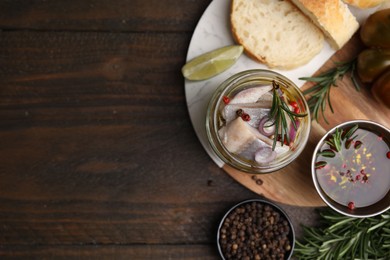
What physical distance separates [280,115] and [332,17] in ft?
1.05

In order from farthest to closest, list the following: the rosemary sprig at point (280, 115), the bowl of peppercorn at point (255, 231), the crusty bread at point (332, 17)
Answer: the bowl of peppercorn at point (255, 231), the crusty bread at point (332, 17), the rosemary sprig at point (280, 115)

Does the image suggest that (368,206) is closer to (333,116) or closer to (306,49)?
(333,116)

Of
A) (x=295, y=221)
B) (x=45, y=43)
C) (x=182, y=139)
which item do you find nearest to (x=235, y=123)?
(x=182, y=139)

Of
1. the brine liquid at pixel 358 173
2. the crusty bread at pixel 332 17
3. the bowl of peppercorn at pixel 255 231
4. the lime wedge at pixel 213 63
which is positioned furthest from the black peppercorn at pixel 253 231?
the crusty bread at pixel 332 17

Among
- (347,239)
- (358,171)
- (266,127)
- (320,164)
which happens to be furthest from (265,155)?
(347,239)

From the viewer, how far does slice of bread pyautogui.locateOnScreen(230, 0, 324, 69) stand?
1381mm

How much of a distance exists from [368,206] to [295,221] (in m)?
0.22

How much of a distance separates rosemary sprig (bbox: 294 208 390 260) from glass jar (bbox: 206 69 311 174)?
27 cm

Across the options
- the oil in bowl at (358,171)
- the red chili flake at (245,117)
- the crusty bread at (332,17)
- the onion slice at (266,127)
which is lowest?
the oil in bowl at (358,171)

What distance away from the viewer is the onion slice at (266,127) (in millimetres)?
1254

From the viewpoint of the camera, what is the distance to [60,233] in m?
1.52

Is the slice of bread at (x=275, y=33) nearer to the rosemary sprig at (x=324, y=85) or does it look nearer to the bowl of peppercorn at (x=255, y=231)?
the rosemary sprig at (x=324, y=85)

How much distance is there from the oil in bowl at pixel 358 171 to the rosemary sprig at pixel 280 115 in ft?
0.58

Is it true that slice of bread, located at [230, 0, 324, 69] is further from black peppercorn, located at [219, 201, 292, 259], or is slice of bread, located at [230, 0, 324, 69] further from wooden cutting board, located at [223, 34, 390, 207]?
black peppercorn, located at [219, 201, 292, 259]
